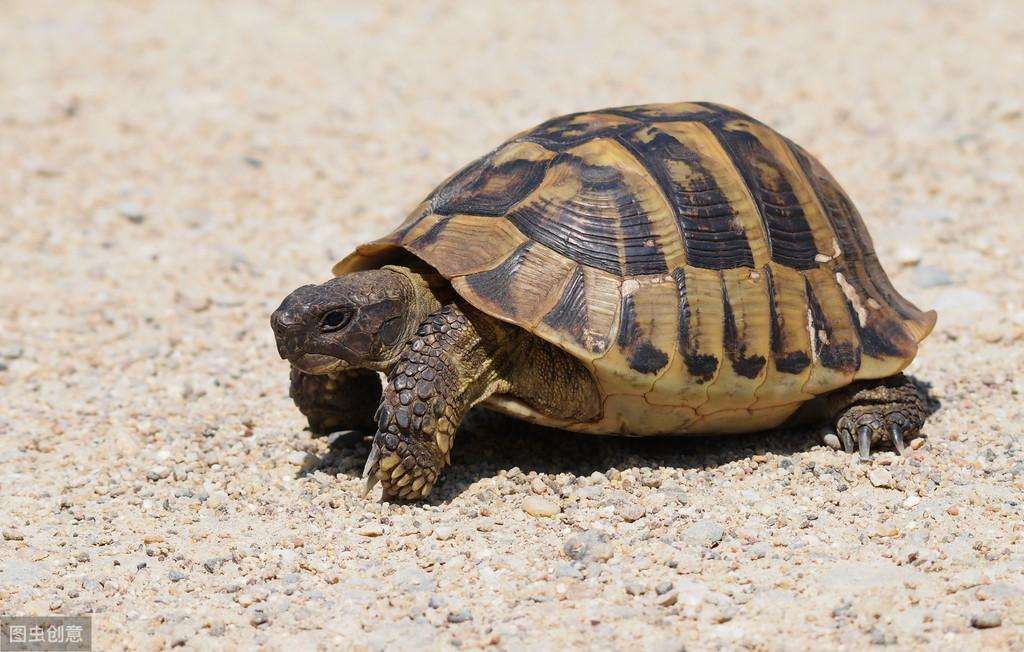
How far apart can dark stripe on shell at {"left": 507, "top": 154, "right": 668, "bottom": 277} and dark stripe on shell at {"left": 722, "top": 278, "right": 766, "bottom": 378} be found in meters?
0.27

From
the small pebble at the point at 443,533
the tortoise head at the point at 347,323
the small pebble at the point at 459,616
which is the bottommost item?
the small pebble at the point at 443,533

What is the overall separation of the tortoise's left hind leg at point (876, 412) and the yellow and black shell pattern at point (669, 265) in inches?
4.0

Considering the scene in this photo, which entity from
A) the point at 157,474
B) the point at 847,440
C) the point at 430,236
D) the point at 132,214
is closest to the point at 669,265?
the point at 430,236

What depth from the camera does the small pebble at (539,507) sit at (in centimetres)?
390

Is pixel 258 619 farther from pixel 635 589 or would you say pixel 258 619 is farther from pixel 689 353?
pixel 689 353

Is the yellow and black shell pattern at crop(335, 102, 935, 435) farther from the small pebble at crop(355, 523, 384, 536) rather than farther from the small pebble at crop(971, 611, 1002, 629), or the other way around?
the small pebble at crop(971, 611, 1002, 629)

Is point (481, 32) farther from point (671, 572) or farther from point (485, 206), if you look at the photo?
point (671, 572)

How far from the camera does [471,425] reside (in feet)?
15.5

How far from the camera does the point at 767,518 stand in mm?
3793

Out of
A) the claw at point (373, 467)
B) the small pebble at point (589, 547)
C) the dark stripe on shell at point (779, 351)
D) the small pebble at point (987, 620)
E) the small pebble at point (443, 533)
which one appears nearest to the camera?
the small pebble at point (987, 620)

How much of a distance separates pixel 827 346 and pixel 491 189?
4.51 ft

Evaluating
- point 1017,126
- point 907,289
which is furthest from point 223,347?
point 1017,126

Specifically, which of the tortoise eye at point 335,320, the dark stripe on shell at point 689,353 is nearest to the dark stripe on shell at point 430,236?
the tortoise eye at point 335,320

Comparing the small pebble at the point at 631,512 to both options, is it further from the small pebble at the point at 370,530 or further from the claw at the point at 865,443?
the claw at the point at 865,443
